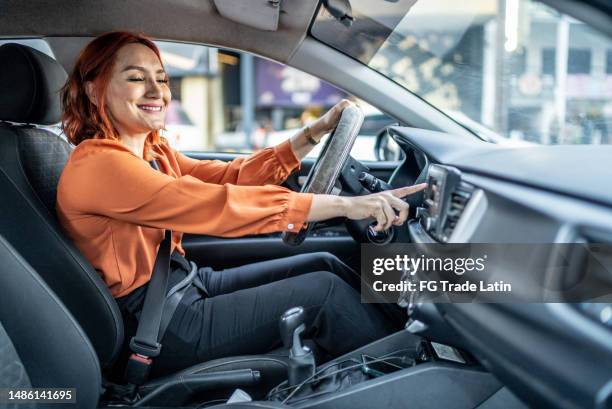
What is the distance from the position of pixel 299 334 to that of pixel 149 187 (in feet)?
1.72

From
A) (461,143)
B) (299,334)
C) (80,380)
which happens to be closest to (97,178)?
(80,380)

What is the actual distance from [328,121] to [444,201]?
27.2 inches

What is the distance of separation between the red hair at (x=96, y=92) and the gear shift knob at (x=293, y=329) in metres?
0.66

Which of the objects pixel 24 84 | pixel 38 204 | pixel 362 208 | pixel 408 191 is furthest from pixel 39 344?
pixel 408 191

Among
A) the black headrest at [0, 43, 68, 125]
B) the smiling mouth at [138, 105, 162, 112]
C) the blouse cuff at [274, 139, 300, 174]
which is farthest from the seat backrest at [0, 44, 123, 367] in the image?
the blouse cuff at [274, 139, 300, 174]

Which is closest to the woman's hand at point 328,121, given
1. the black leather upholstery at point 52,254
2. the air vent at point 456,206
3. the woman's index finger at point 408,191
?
the woman's index finger at point 408,191

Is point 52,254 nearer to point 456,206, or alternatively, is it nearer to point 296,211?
point 296,211

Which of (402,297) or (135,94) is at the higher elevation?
Result: (135,94)

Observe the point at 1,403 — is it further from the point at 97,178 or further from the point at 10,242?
the point at 97,178

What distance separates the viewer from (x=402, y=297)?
154 centimetres

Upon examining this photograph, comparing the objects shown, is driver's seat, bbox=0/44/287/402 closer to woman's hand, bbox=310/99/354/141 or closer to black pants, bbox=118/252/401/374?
black pants, bbox=118/252/401/374

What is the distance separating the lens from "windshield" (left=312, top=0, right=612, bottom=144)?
2.05 m

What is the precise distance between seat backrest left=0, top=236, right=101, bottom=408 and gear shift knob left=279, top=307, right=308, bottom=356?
1.51 feet

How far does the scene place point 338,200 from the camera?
1426 mm
